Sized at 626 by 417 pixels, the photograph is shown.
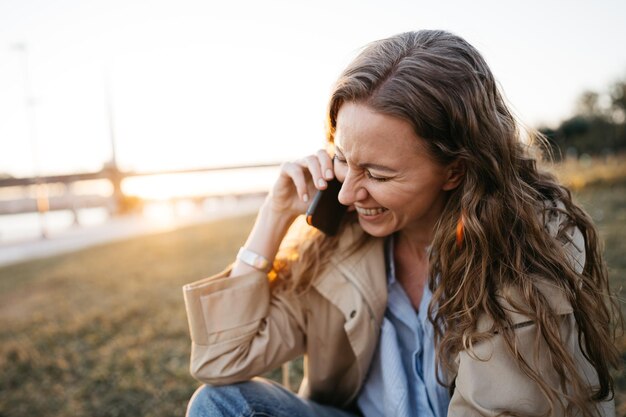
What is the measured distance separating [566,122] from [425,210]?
32.2 meters

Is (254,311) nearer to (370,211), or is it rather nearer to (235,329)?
(235,329)

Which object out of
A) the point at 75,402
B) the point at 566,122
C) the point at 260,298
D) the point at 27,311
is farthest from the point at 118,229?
the point at 566,122

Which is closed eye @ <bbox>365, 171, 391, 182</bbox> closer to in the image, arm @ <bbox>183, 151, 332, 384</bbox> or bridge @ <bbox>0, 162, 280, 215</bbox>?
arm @ <bbox>183, 151, 332, 384</bbox>

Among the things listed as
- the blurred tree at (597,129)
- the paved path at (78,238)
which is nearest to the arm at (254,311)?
the paved path at (78,238)

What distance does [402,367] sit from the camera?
5.59ft

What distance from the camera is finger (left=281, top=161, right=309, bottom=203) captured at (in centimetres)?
192

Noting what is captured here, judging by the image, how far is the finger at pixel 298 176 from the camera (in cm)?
192

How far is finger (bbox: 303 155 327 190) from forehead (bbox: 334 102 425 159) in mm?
269

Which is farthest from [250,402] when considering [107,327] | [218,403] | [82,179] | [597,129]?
[597,129]

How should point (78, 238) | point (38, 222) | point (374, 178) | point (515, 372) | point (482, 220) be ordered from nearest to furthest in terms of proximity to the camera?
point (515, 372) < point (482, 220) < point (374, 178) < point (78, 238) < point (38, 222)

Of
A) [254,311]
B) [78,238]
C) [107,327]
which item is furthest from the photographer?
[78,238]

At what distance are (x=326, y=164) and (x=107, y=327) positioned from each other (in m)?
3.04

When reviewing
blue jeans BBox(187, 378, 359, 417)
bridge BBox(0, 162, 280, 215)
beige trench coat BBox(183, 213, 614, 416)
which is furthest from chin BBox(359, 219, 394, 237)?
bridge BBox(0, 162, 280, 215)

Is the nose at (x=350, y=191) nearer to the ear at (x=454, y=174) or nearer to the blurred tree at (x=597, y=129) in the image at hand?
the ear at (x=454, y=174)
